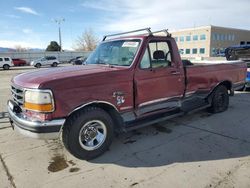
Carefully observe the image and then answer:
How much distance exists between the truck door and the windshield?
0.25 metres

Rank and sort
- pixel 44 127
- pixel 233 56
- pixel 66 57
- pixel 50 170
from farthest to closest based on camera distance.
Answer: pixel 66 57, pixel 233 56, pixel 50 170, pixel 44 127

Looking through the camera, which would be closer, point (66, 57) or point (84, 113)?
point (84, 113)

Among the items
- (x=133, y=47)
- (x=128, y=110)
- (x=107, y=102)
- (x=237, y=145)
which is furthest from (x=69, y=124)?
(x=237, y=145)

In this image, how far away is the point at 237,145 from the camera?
4199mm

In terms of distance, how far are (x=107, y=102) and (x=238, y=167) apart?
223cm

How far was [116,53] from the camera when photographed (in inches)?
181

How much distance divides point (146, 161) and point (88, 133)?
1.04m

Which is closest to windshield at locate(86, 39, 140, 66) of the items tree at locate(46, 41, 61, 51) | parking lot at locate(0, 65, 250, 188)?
parking lot at locate(0, 65, 250, 188)

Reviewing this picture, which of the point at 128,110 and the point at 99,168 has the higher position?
the point at 128,110

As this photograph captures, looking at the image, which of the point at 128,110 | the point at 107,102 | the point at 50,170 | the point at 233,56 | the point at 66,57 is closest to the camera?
the point at 50,170

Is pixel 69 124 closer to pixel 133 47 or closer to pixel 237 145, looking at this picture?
pixel 133 47

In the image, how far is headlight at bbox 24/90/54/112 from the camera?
3174 millimetres

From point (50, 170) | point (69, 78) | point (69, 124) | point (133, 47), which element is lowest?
point (50, 170)

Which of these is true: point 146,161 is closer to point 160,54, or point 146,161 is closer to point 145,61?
point 145,61
